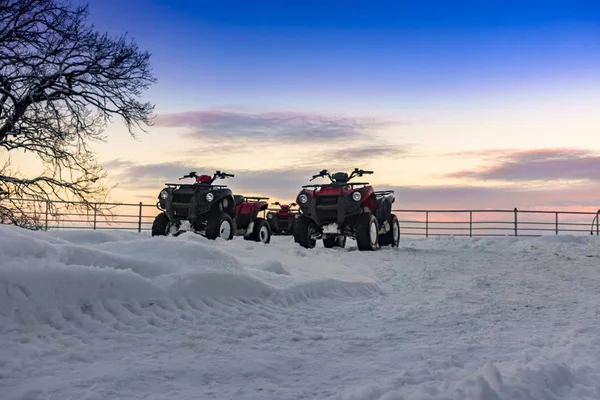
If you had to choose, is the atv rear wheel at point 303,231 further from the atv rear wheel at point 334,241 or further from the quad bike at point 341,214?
the atv rear wheel at point 334,241

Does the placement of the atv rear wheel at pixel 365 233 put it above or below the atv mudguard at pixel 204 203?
below

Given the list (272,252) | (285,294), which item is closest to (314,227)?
(272,252)

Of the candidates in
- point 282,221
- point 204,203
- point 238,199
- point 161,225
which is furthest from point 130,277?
point 282,221

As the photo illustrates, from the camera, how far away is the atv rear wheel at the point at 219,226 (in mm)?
13570

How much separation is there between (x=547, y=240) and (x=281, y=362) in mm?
15772

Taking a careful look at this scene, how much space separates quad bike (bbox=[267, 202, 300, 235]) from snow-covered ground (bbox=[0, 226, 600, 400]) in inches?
605

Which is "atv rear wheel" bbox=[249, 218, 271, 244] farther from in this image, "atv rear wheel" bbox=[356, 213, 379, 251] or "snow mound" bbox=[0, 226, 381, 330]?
"snow mound" bbox=[0, 226, 381, 330]

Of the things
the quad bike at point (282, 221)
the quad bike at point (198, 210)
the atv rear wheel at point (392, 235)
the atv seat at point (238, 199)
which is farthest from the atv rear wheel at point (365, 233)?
the quad bike at point (282, 221)

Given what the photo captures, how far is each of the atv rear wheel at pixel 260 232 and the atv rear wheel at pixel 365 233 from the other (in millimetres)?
4018

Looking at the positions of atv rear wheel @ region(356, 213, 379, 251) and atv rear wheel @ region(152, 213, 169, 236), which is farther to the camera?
atv rear wheel @ region(152, 213, 169, 236)

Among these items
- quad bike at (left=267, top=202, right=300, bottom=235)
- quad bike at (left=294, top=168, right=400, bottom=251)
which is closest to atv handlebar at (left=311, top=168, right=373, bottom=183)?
quad bike at (left=294, top=168, right=400, bottom=251)

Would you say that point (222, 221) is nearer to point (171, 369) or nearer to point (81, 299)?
point (81, 299)

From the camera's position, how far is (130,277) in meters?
5.18

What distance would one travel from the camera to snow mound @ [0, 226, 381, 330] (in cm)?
452
